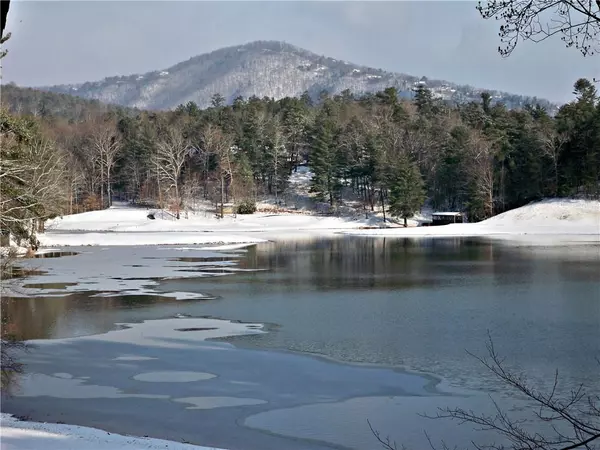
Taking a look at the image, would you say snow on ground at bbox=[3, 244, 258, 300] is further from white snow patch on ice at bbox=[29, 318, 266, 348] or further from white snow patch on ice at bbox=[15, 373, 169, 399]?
white snow patch on ice at bbox=[15, 373, 169, 399]

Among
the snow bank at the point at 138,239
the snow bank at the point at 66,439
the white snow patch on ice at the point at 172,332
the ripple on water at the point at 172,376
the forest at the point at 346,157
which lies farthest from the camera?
the forest at the point at 346,157

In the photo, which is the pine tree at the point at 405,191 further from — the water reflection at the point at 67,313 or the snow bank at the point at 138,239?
the water reflection at the point at 67,313

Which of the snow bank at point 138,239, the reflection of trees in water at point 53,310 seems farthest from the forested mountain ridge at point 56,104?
the reflection of trees in water at point 53,310

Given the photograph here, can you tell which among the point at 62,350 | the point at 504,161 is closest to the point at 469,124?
the point at 504,161

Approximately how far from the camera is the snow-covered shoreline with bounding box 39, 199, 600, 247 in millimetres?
49719

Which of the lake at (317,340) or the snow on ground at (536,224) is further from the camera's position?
the snow on ground at (536,224)

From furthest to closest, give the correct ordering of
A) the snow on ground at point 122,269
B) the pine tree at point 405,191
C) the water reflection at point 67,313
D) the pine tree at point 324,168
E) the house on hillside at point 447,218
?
the pine tree at point 324,168 < the house on hillside at point 447,218 < the pine tree at point 405,191 < the snow on ground at point 122,269 < the water reflection at point 67,313

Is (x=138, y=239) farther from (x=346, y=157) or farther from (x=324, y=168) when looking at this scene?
(x=346, y=157)

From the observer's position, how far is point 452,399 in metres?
11.6

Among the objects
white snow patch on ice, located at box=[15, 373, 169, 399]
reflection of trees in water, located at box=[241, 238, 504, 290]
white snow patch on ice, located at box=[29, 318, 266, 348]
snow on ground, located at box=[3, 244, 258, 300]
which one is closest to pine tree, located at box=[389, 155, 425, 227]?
reflection of trees in water, located at box=[241, 238, 504, 290]

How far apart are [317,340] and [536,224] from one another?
44725 mm

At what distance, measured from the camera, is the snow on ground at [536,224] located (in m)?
54.0

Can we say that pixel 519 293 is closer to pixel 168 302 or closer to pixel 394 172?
pixel 168 302

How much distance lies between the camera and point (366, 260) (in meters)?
35.7
